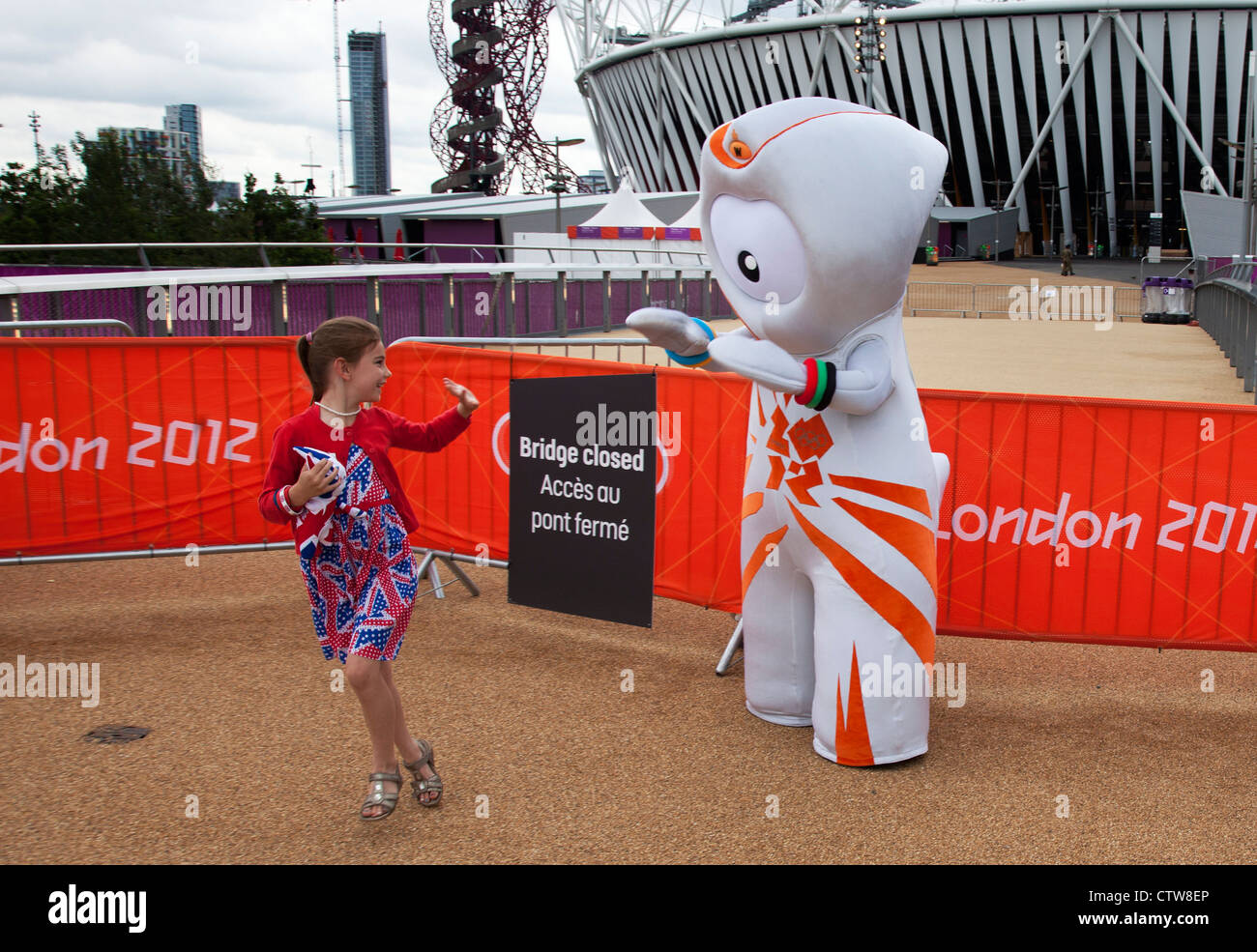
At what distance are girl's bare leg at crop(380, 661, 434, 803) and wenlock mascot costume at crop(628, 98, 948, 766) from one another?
1620 millimetres

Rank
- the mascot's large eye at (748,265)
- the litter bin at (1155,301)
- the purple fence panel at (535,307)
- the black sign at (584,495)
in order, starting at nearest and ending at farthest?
the mascot's large eye at (748,265) → the black sign at (584,495) → the purple fence panel at (535,307) → the litter bin at (1155,301)

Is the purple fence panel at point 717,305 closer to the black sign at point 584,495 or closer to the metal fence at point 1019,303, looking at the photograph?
the metal fence at point 1019,303

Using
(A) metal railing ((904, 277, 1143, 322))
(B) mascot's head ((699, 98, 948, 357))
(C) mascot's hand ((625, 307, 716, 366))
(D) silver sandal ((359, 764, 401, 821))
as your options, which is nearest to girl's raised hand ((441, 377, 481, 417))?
(C) mascot's hand ((625, 307, 716, 366))

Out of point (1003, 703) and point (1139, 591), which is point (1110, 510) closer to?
point (1139, 591)

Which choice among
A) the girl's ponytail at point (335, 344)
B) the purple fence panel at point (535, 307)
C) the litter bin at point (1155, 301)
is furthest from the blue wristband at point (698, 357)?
the litter bin at point (1155, 301)

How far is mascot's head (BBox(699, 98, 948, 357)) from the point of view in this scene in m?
4.21

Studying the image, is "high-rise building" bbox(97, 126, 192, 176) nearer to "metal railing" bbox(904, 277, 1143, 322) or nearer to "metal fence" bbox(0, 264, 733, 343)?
"metal fence" bbox(0, 264, 733, 343)

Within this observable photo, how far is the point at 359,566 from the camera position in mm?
4117

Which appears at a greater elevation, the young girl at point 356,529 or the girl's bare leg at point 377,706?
the young girl at point 356,529

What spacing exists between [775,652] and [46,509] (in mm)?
4299

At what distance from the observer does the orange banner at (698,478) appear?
205 inches

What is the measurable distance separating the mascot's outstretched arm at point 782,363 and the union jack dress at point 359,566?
1.18 m
